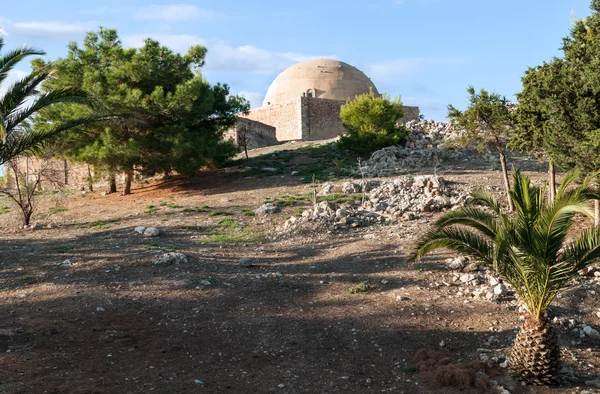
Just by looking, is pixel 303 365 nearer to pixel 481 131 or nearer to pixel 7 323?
pixel 7 323

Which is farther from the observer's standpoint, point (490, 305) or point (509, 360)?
point (490, 305)

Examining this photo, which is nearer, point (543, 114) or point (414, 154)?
point (543, 114)

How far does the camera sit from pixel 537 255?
6.18m

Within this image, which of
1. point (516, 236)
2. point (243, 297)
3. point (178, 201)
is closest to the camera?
point (516, 236)

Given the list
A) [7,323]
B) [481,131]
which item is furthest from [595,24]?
[7,323]

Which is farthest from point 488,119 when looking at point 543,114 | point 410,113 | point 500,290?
point 410,113

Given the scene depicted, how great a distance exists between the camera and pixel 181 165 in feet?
63.2

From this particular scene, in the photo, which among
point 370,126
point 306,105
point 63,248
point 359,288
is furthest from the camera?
point 306,105

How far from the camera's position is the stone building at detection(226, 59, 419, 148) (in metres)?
34.4

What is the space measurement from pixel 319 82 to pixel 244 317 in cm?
3290

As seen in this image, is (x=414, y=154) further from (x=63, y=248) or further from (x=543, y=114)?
(x=63, y=248)

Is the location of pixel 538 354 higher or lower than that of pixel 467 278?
lower

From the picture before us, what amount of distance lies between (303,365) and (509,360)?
2.58 m

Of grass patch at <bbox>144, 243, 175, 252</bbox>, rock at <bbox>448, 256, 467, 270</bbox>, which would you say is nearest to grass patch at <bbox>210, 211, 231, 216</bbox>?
grass patch at <bbox>144, 243, 175, 252</bbox>
